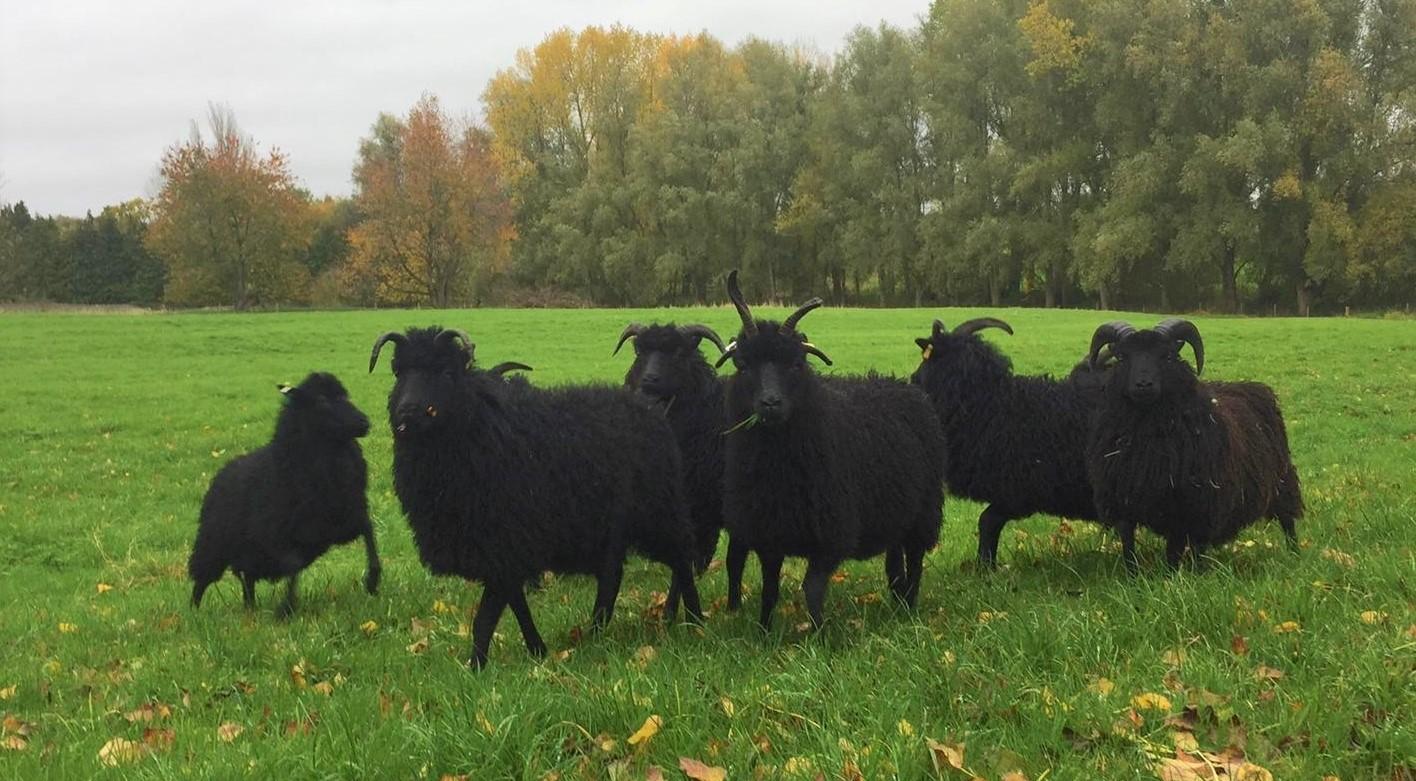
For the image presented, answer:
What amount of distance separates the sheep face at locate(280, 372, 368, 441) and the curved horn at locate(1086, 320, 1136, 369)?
253 inches

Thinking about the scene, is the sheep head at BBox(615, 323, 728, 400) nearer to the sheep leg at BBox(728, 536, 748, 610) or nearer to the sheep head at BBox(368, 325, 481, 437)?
the sheep leg at BBox(728, 536, 748, 610)

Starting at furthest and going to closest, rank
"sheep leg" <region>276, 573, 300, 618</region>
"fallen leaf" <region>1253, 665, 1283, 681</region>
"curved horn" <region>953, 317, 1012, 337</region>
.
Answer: "curved horn" <region>953, 317, 1012, 337</region> < "sheep leg" <region>276, 573, 300, 618</region> < "fallen leaf" <region>1253, 665, 1283, 681</region>

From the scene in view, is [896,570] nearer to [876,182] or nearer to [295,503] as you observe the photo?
[295,503]

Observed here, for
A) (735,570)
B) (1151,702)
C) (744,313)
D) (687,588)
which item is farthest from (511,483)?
(1151,702)

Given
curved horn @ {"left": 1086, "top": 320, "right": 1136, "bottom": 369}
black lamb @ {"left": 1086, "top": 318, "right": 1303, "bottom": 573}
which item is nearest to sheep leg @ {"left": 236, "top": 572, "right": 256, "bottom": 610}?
black lamb @ {"left": 1086, "top": 318, "right": 1303, "bottom": 573}

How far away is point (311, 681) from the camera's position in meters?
6.14

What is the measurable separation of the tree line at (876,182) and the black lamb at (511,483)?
150 feet

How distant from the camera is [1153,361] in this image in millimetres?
6918

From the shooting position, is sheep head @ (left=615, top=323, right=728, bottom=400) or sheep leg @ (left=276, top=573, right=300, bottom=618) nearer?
sheep leg @ (left=276, top=573, right=300, bottom=618)

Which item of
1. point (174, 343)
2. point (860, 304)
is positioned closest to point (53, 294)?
point (174, 343)

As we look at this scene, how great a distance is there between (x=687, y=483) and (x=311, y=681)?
3395mm

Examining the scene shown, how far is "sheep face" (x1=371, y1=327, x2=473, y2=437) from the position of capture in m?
6.30

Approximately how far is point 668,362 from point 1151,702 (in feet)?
17.9

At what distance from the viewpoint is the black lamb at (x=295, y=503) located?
8289 millimetres
